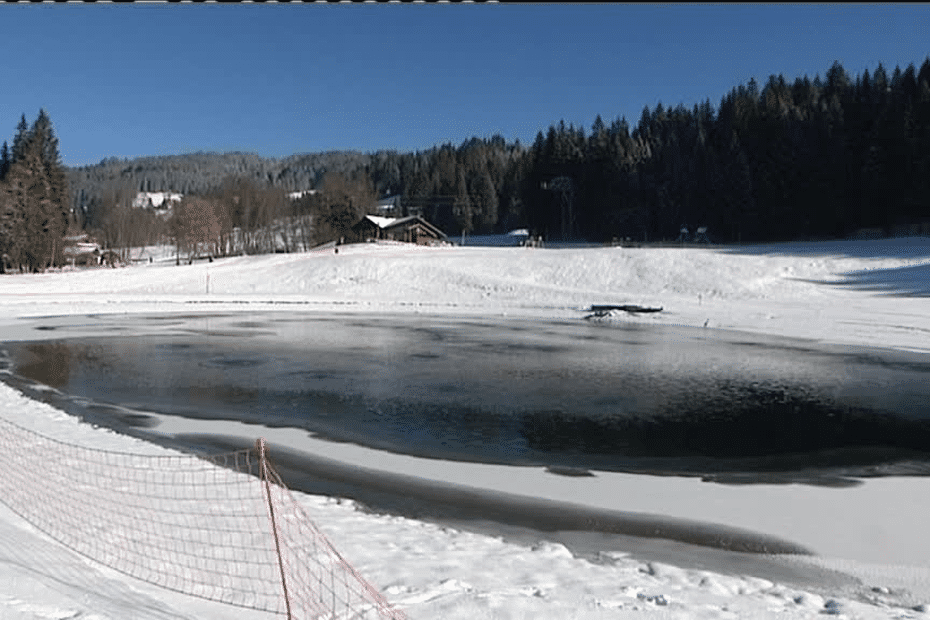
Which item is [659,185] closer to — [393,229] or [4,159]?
[393,229]

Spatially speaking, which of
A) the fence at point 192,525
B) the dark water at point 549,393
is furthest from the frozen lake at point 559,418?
the fence at point 192,525

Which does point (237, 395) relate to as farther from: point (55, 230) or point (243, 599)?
point (55, 230)

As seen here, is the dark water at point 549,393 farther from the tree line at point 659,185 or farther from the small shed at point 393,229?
the small shed at point 393,229

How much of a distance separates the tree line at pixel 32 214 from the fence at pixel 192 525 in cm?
7437

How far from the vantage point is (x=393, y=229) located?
103 metres

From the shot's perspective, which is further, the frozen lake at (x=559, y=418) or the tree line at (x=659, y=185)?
the tree line at (x=659, y=185)

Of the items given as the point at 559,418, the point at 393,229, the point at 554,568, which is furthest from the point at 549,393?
the point at 393,229

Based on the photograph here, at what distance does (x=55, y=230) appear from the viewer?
268 feet

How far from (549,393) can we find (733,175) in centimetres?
7988

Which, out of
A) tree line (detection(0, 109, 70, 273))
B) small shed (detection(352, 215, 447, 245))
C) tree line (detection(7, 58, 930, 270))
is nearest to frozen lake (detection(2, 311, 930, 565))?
tree line (detection(0, 109, 70, 273))

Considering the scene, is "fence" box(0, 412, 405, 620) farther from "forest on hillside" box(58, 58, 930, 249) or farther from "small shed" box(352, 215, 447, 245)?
"small shed" box(352, 215, 447, 245)

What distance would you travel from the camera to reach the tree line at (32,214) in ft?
248

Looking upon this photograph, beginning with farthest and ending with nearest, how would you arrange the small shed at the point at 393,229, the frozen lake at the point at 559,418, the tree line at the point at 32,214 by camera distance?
1. the small shed at the point at 393,229
2. the tree line at the point at 32,214
3. the frozen lake at the point at 559,418

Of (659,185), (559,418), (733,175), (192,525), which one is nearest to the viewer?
(192,525)
